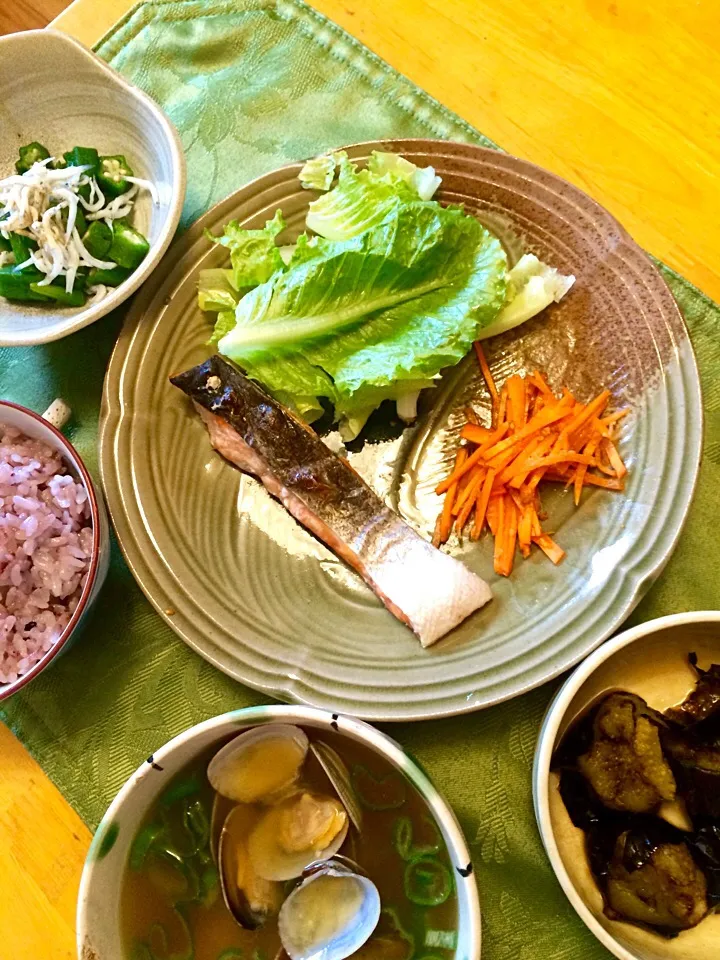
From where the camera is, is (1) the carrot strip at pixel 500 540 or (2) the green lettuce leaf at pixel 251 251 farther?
(2) the green lettuce leaf at pixel 251 251

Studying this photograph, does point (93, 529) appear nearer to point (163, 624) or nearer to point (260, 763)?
point (163, 624)

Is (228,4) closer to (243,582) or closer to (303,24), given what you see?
(303,24)

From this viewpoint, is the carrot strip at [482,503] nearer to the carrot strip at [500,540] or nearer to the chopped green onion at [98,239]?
the carrot strip at [500,540]

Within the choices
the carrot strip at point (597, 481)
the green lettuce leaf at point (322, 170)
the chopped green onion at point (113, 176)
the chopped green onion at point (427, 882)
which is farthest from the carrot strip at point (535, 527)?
the chopped green onion at point (113, 176)

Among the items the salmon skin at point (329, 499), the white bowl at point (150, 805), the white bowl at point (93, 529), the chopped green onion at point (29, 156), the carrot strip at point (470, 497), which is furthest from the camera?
the chopped green onion at point (29, 156)

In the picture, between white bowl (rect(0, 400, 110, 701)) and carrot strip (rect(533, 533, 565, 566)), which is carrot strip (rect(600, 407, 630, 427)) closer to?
carrot strip (rect(533, 533, 565, 566))

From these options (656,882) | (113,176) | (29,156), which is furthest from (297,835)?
(29,156)
